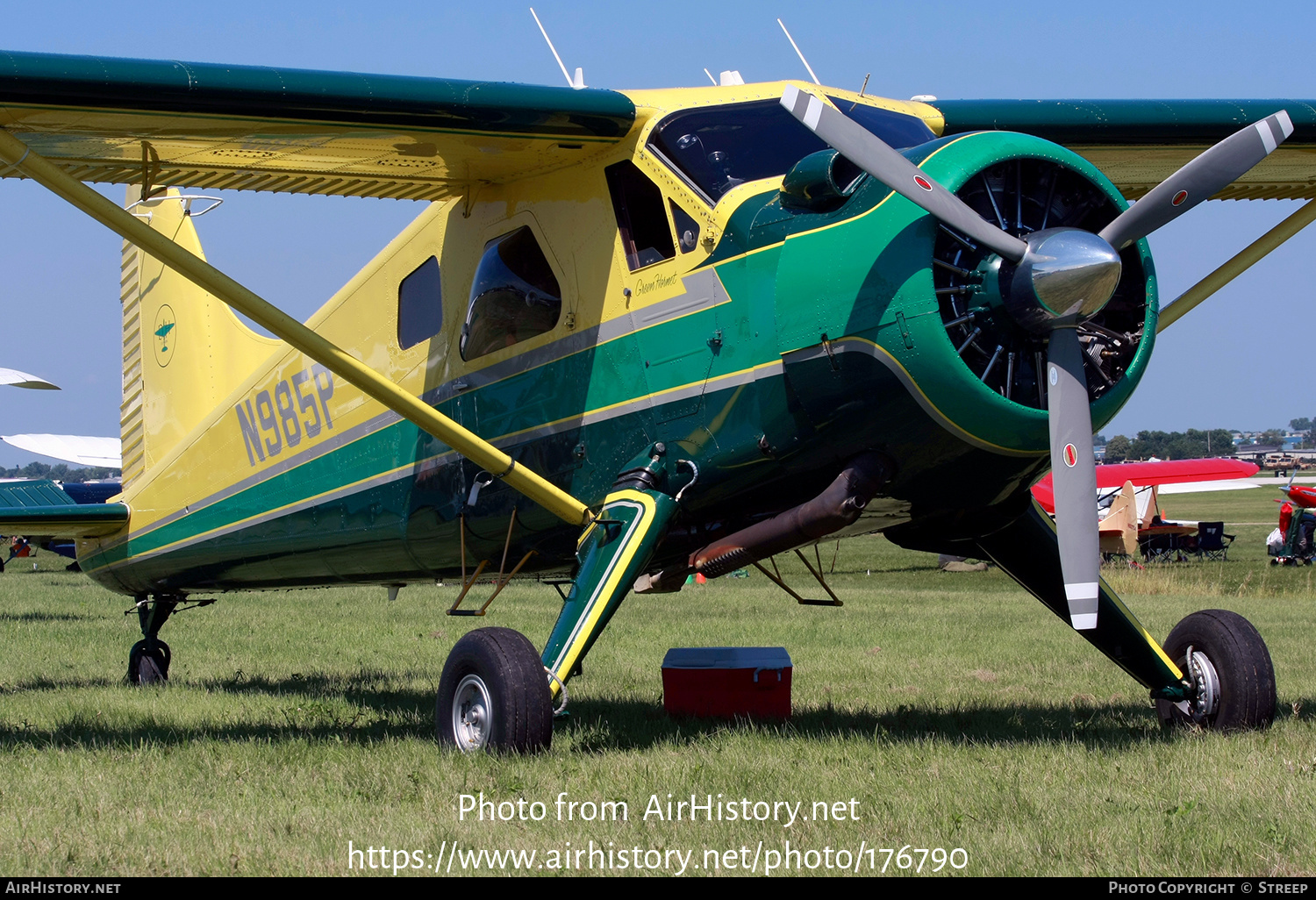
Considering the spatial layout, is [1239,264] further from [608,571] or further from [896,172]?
[608,571]

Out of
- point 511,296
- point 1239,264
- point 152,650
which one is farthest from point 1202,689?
point 152,650

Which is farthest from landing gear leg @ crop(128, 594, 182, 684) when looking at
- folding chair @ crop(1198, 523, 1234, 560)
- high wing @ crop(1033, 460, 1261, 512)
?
folding chair @ crop(1198, 523, 1234, 560)

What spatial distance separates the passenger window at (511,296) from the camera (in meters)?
7.39

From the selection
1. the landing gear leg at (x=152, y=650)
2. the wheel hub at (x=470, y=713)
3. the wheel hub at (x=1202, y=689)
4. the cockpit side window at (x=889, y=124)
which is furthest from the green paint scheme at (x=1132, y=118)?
the landing gear leg at (x=152, y=650)

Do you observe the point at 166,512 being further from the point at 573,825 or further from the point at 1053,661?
the point at 1053,661

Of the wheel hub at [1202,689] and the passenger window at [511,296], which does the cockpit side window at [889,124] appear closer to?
the passenger window at [511,296]

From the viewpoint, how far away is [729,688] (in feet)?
26.3

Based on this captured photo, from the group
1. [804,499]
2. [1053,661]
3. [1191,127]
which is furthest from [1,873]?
[1053,661]

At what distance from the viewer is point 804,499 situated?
6457 millimetres

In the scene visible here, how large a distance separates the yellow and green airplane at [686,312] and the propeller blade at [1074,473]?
1 cm

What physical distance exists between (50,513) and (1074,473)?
8300mm

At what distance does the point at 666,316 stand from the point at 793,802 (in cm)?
261

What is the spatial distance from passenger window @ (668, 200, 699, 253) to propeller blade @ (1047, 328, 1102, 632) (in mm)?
1895

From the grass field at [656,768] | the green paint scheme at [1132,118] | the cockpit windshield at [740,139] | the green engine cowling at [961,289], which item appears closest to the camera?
the grass field at [656,768]
